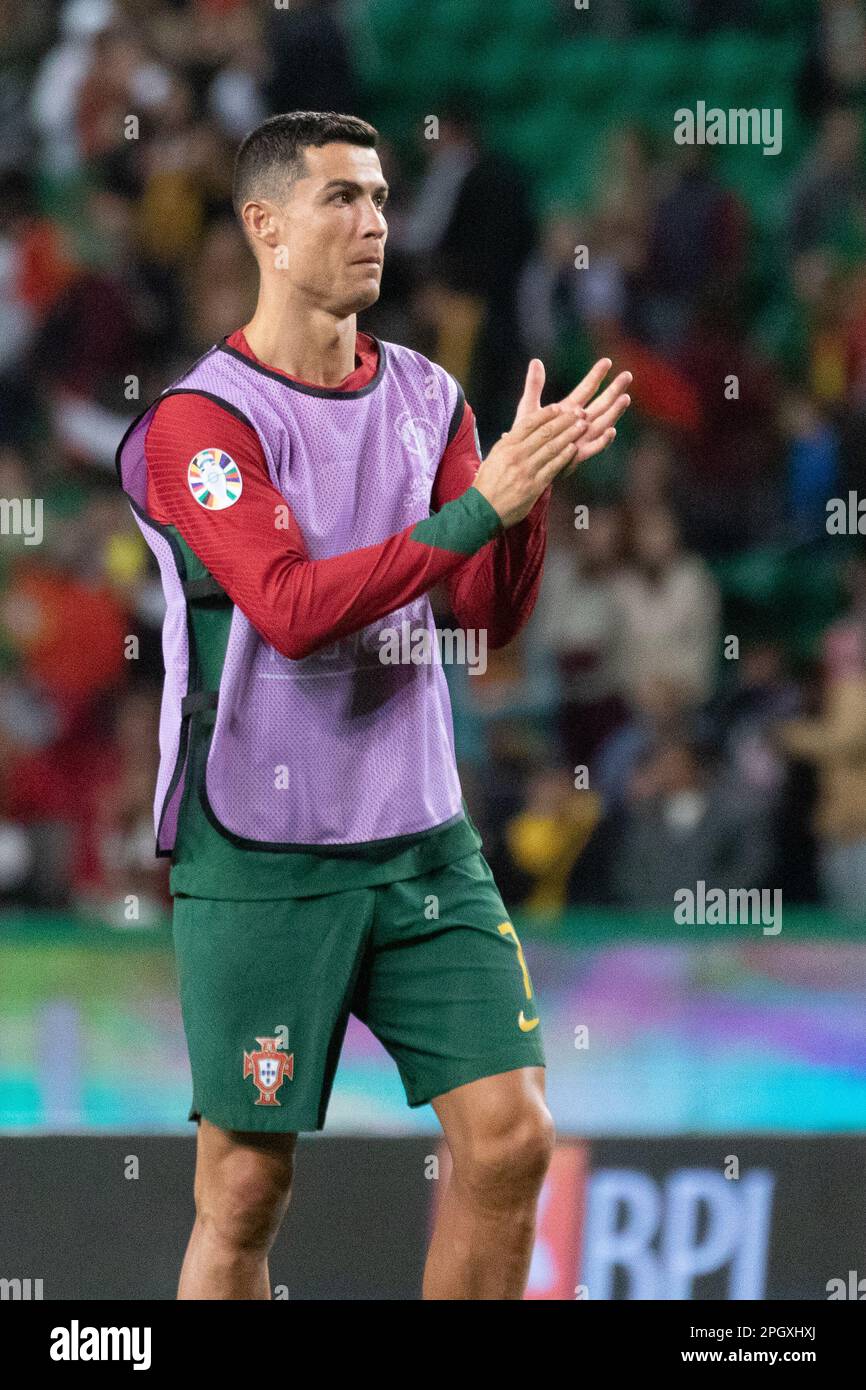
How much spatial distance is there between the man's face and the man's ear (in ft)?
0.04

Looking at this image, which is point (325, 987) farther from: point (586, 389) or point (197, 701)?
point (586, 389)

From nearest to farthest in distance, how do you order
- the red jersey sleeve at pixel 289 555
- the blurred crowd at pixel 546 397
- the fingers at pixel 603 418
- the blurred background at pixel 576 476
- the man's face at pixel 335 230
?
the red jersey sleeve at pixel 289 555 < the fingers at pixel 603 418 < the man's face at pixel 335 230 < the blurred background at pixel 576 476 < the blurred crowd at pixel 546 397

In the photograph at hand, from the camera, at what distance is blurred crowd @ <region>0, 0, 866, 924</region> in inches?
244

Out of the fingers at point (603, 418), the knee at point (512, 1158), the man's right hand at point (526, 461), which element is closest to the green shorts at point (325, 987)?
the knee at point (512, 1158)

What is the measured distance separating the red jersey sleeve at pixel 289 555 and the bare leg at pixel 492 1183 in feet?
2.19

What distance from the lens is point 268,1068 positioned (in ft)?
9.48

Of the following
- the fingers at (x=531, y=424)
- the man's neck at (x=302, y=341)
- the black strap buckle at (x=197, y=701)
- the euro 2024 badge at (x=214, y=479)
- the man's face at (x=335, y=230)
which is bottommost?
the black strap buckle at (x=197, y=701)

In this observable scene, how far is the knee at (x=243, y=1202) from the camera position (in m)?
2.92

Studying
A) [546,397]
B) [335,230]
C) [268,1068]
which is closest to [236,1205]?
[268,1068]

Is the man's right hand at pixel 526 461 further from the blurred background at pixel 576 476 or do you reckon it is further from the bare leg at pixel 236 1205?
the blurred background at pixel 576 476

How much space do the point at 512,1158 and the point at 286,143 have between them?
149 centimetres

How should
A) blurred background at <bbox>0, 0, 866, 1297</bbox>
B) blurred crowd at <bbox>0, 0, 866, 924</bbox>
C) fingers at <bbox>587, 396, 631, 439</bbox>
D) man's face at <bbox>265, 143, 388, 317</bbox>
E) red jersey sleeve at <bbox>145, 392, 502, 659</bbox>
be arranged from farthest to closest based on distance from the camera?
blurred crowd at <bbox>0, 0, 866, 924</bbox>
blurred background at <bbox>0, 0, 866, 1297</bbox>
man's face at <bbox>265, 143, 388, 317</bbox>
fingers at <bbox>587, 396, 631, 439</bbox>
red jersey sleeve at <bbox>145, 392, 502, 659</bbox>

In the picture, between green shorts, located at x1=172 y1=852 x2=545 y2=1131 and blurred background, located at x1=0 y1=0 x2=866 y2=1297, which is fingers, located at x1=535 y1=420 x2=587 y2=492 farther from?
blurred background, located at x1=0 y1=0 x2=866 y2=1297

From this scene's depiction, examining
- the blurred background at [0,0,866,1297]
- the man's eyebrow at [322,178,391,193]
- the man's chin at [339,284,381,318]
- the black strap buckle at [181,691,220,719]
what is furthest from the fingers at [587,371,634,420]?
the blurred background at [0,0,866,1297]
